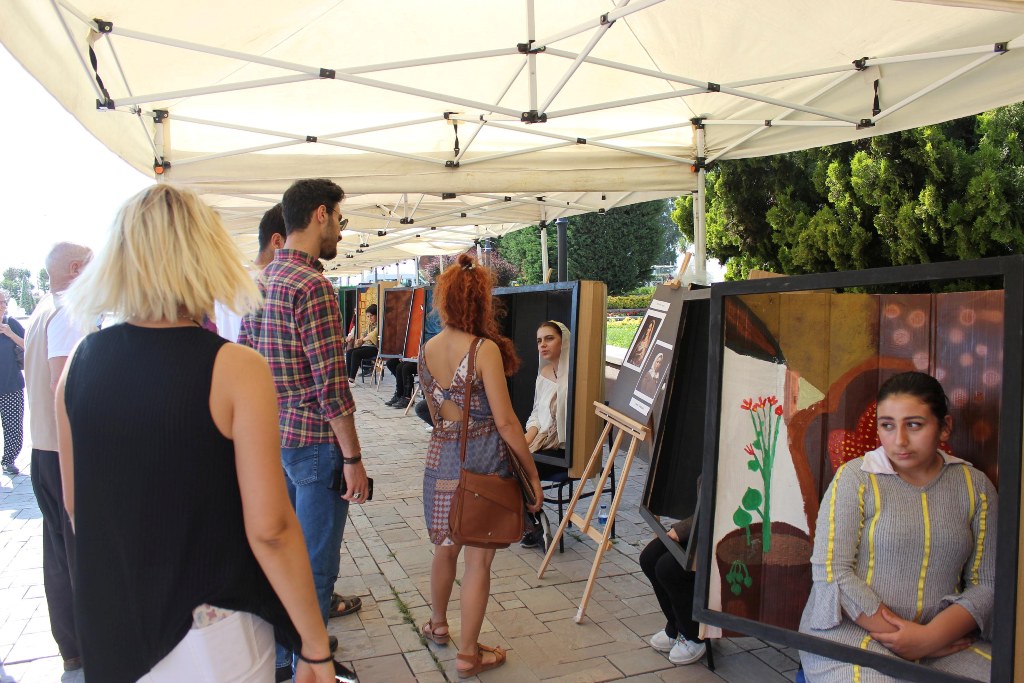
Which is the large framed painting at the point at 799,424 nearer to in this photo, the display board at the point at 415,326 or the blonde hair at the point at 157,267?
the blonde hair at the point at 157,267

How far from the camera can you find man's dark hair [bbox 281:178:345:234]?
2.92 m

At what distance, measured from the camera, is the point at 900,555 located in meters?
2.21

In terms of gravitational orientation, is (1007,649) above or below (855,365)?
below

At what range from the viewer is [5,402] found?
24.8 ft

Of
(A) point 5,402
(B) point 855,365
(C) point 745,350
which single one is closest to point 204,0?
(C) point 745,350

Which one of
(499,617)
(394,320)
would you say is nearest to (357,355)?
(394,320)

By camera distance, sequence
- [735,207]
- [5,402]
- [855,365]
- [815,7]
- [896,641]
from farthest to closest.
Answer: [735,207], [5,402], [815,7], [855,365], [896,641]

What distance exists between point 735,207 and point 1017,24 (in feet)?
14.3

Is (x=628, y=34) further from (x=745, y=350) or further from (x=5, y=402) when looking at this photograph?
(x=5, y=402)

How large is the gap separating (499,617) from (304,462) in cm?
162

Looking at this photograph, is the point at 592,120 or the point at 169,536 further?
the point at 592,120

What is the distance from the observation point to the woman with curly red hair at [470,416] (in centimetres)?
316

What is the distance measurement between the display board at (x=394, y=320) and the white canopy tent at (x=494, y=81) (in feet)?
17.6

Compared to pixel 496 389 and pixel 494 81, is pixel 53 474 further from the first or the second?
pixel 494 81
